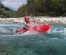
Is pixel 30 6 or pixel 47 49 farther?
pixel 30 6

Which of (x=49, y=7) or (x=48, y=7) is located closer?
(x=49, y=7)

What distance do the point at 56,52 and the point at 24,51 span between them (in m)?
1.12

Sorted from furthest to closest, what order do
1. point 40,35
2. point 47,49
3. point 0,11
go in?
point 0,11 → point 40,35 → point 47,49

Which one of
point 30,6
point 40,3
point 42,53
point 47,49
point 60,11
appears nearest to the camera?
point 42,53

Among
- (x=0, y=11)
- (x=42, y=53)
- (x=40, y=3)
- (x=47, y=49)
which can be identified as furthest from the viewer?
(x=0, y=11)

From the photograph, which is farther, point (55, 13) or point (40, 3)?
point (40, 3)

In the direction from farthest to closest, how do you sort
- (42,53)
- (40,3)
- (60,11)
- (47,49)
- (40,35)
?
(40,3)
(60,11)
(40,35)
(47,49)
(42,53)

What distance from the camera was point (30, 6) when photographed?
2586 inches

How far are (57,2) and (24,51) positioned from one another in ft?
156

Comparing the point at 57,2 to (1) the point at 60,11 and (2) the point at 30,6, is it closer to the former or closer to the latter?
(1) the point at 60,11

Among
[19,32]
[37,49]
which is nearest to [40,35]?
[19,32]

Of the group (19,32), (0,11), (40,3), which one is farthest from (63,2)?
(19,32)

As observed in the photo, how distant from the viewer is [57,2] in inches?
2207

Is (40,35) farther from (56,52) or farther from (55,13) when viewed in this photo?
(55,13)
